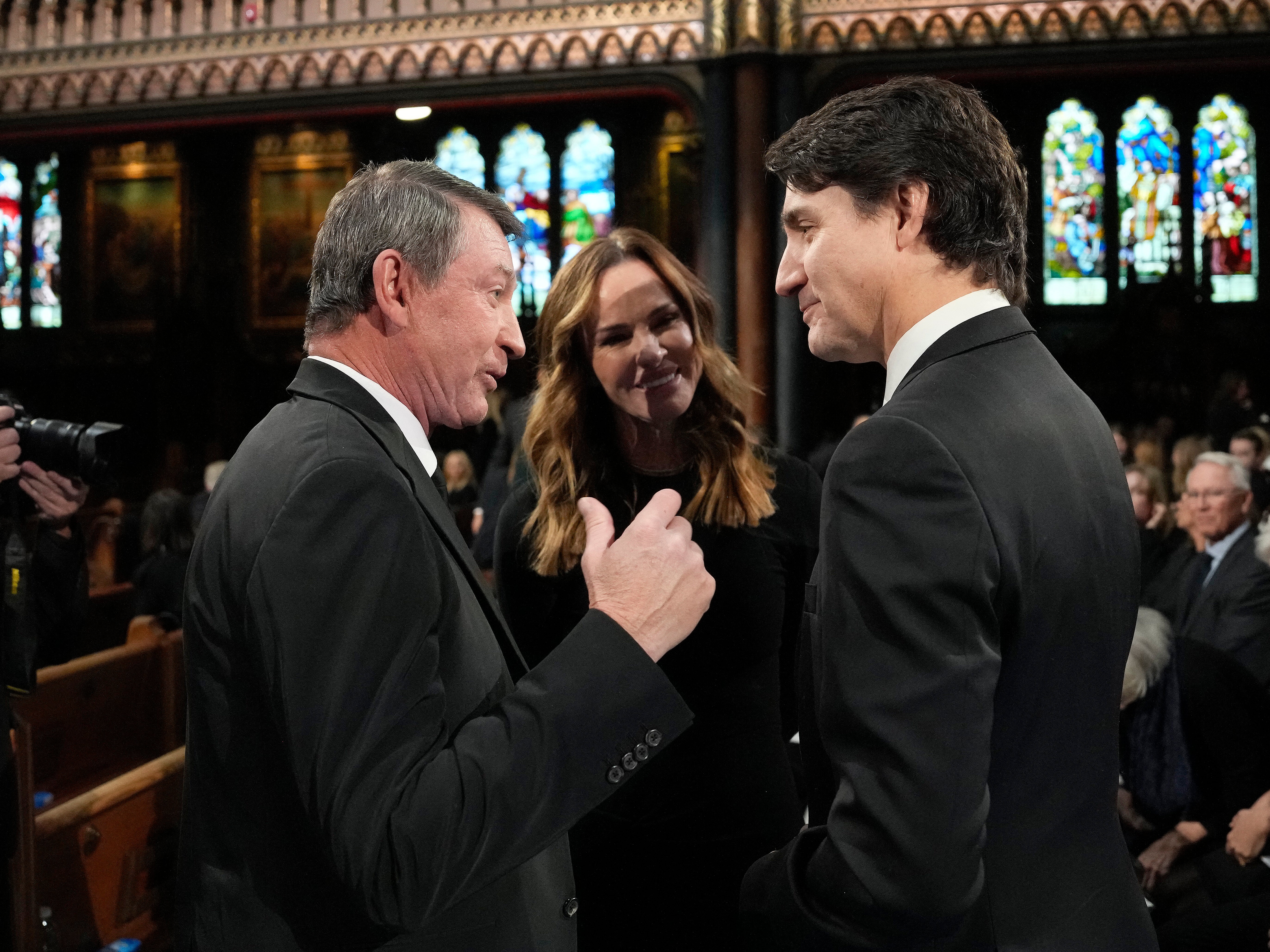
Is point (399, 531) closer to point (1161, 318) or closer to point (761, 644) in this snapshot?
point (761, 644)

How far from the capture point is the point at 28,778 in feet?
7.52

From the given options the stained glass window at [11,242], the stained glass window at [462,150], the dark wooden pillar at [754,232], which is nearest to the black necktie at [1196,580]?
the dark wooden pillar at [754,232]

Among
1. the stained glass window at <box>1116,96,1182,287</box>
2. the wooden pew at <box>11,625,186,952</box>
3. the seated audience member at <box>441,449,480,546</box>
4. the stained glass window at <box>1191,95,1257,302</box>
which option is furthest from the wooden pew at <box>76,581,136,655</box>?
the stained glass window at <box>1191,95,1257,302</box>

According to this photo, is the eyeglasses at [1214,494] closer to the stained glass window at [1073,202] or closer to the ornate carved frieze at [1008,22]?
the ornate carved frieze at [1008,22]

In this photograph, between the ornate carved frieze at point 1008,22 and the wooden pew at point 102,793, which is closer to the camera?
the wooden pew at point 102,793

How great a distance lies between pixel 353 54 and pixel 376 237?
871 centimetres

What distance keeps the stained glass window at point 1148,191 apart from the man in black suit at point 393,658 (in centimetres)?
1222

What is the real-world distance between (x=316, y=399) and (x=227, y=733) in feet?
1.12

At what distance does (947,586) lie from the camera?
3.34 feet

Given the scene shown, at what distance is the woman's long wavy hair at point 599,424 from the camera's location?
200cm

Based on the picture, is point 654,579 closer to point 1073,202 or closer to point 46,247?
point 1073,202

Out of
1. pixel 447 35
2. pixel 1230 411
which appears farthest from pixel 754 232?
pixel 1230 411

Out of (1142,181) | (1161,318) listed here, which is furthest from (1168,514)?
(1142,181)

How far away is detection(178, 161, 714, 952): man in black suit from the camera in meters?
1.04
